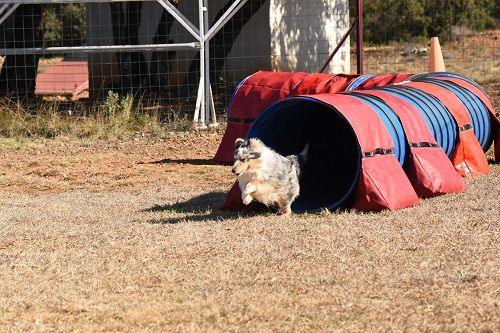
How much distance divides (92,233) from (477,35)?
74.2 feet

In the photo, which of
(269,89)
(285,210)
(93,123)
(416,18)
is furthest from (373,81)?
(416,18)

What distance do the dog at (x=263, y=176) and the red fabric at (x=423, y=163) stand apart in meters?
1.39

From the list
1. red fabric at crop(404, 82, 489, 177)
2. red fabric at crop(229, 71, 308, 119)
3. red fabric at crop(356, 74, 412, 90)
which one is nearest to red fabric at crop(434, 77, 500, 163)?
red fabric at crop(356, 74, 412, 90)

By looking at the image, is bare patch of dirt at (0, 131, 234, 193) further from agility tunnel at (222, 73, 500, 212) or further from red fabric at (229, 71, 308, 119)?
agility tunnel at (222, 73, 500, 212)

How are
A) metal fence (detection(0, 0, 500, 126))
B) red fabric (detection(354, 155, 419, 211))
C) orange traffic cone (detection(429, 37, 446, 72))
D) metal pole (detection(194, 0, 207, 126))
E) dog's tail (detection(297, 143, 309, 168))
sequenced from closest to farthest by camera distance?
1. red fabric (detection(354, 155, 419, 211))
2. dog's tail (detection(297, 143, 309, 168))
3. metal pole (detection(194, 0, 207, 126))
4. orange traffic cone (detection(429, 37, 446, 72))
5. metal fence (detection(0, 0, 500, 126))

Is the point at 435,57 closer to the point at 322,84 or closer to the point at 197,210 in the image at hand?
the point at 322,84

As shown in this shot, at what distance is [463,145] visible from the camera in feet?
39.0

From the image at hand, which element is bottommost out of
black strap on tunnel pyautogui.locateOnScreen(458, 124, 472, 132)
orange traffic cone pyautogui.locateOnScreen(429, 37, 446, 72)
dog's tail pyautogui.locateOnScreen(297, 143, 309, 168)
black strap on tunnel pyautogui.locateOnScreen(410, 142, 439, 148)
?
dog's tail pyautogui.locateOnScreen(297, 143, 309, 168)

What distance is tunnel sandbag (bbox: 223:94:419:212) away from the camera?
31.4ft

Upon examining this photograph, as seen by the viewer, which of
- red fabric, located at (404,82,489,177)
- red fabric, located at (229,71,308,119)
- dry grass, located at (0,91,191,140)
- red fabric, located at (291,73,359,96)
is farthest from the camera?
dry grass, located at (0,91,191,140)

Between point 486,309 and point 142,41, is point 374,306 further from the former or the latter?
point 142,41

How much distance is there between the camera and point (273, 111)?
416 inches

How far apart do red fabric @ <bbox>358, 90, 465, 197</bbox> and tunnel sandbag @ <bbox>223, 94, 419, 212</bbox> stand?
395mm

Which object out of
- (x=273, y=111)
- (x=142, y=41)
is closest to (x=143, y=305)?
(x=273, y=111)
